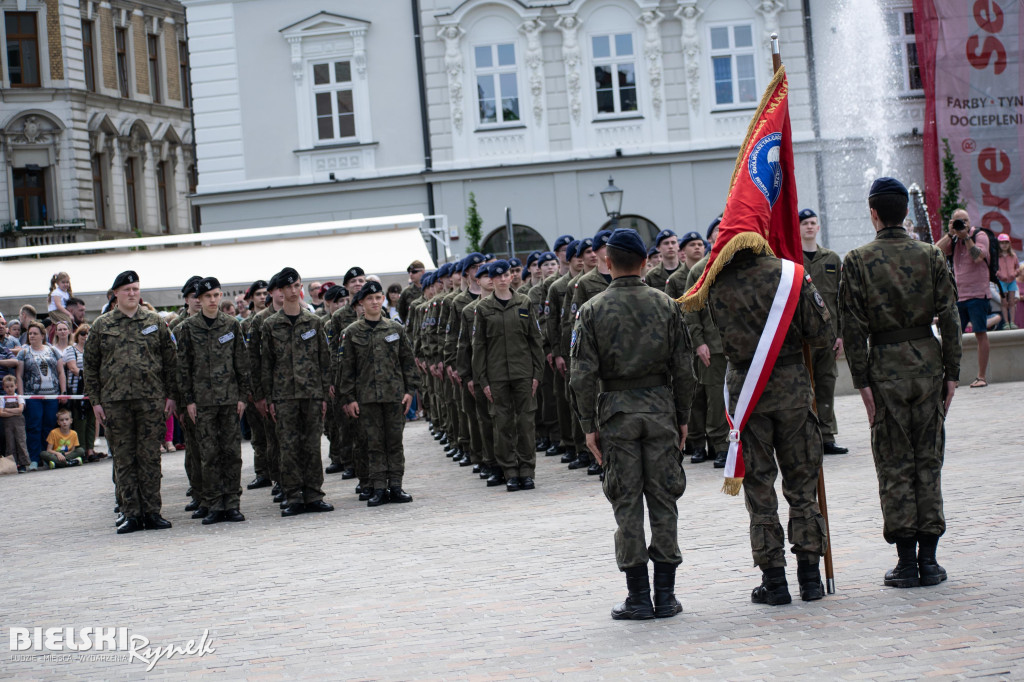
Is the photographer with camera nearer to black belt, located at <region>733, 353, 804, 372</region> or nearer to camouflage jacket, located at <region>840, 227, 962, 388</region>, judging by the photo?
camouflage jacket, located at <region>840, 227, 962, 388</region>

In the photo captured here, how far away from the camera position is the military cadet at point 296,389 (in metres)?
12.6

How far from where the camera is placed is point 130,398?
39.7 ft

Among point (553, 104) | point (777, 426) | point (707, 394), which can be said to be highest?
point (553, 104)

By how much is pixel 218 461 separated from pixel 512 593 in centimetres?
542

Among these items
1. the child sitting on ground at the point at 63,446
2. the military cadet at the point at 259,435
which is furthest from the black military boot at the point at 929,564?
the child sitting on ground at the point at 63,446

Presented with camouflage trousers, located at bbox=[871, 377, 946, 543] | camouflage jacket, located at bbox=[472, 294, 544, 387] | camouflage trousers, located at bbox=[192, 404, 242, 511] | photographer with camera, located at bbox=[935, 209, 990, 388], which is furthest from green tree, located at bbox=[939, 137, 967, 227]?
camouflage trousers, located at bbox=[871, 377, 946, 543]

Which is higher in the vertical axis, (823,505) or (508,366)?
(508,366)

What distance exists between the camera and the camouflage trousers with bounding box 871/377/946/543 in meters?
7.25

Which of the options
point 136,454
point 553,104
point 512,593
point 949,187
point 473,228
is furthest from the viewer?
point 553,104

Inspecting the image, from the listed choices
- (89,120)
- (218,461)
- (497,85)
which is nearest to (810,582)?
(218,461)

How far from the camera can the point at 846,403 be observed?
18125 millimetres

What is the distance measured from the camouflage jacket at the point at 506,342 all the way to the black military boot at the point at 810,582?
250 inches

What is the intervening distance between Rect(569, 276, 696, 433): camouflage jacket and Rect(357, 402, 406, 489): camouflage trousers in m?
5.50

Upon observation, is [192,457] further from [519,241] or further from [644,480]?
[519,241]
